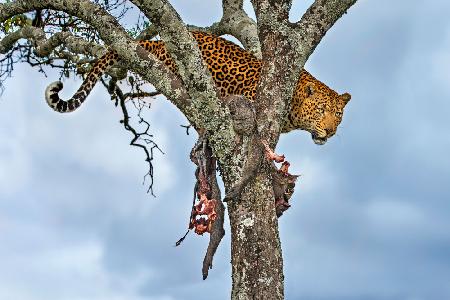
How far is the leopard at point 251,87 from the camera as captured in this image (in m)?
10.5

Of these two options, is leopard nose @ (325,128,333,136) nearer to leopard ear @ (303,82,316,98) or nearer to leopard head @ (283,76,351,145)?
leopard head @ (283,76,351,145)

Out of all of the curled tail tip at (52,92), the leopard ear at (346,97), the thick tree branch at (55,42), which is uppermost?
the thick tree branch at (55,42)

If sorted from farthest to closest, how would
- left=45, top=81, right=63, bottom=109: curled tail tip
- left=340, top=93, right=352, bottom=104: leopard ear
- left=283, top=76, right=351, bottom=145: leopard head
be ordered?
left=340, top=93, right=352, bottom=104: leopard ear → left=283, top=76, right=351, bottom=145: leopard head → left=45, top=81, right=63, bottom=109: curled tail tip

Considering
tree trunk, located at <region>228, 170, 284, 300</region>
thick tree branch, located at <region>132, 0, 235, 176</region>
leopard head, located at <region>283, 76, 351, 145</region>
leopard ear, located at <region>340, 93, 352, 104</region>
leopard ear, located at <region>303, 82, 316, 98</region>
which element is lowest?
tree trunk, located at <region>228, 170, 284, 300</region>

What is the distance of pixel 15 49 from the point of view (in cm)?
1255

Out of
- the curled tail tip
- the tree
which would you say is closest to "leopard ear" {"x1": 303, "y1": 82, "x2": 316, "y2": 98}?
the tree

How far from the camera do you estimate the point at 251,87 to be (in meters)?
10.4

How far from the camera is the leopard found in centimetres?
1052

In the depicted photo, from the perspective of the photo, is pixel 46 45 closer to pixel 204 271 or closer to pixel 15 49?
pixel 15 49

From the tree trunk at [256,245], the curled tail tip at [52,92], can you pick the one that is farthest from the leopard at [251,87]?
the tree trunk at [256,245]

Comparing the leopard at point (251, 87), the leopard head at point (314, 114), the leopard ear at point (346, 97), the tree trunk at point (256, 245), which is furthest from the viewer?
the leopard ear at point (346, 97)

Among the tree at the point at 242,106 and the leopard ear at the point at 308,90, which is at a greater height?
the leopard ear at the point at 308,90

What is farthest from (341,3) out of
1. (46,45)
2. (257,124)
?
(46,45)

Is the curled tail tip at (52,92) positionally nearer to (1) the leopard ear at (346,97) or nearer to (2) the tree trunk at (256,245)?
(2) the tree trunk at (256,245)
